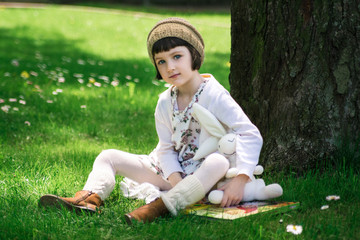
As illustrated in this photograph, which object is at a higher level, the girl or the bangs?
the bangs

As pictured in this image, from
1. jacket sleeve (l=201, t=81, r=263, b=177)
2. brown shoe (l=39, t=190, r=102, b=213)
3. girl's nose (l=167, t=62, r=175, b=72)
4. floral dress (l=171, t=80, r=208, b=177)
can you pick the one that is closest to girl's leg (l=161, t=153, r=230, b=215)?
jacket sleeve (l=201, t=81, r=263, b=177)

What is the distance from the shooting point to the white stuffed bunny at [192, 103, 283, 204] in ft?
8.52

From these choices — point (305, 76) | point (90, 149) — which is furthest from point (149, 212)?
point (90, 149)

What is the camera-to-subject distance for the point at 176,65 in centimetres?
274

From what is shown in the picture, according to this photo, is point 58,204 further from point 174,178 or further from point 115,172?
point 174,178

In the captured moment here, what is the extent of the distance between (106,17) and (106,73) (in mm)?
6729

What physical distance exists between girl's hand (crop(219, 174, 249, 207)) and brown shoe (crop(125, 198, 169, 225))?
32 centimetres

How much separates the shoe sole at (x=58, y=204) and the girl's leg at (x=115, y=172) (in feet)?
0.52

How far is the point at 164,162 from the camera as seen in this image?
2.86 m

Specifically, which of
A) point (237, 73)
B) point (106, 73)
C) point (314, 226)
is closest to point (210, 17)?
point (106, 73)

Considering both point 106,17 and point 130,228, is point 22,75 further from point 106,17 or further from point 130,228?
point 106,17

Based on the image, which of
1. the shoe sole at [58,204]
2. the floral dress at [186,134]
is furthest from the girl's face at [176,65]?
the shoe sole at [58,204]

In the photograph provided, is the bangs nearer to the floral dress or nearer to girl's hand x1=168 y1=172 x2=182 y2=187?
the floral dress

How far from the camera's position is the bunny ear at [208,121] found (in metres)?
2.69
